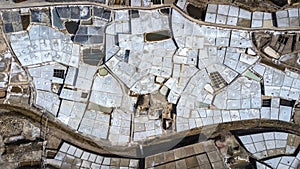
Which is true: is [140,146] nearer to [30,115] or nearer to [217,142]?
[217,142]

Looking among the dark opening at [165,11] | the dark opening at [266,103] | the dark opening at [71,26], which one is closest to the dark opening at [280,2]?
the dark opening at [266,103]

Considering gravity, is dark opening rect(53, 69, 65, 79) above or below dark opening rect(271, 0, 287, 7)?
below

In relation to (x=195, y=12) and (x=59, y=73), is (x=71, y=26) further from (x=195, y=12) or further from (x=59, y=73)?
(x=195, y=12)

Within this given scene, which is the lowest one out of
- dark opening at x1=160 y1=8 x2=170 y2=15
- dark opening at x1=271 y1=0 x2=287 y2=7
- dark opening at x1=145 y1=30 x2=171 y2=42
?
dark opening at x1=145 y1=30 x2=171 y2=42

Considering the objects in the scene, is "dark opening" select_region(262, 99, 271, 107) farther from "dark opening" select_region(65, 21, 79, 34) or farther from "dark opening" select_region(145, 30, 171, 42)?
"dark opening" select_region(65, 21, 79, 34)

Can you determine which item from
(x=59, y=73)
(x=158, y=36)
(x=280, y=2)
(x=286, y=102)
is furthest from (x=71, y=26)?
(x=286, y=102)

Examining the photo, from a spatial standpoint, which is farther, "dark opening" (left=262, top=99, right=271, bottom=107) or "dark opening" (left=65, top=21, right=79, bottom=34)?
"dark opening" (left=262, top=99, right=271, bottom=107)

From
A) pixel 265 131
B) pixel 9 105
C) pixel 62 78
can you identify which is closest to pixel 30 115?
pixel 9 105

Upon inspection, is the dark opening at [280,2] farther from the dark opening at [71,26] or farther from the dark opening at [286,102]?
the dark opening at [71,26]

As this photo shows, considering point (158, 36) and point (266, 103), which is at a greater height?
point (158, 36)

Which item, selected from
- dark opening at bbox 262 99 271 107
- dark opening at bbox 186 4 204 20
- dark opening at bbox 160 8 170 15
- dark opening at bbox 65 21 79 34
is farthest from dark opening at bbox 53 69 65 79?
dark opening at bbox 262 99 271 107

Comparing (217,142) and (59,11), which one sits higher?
(59,11)
